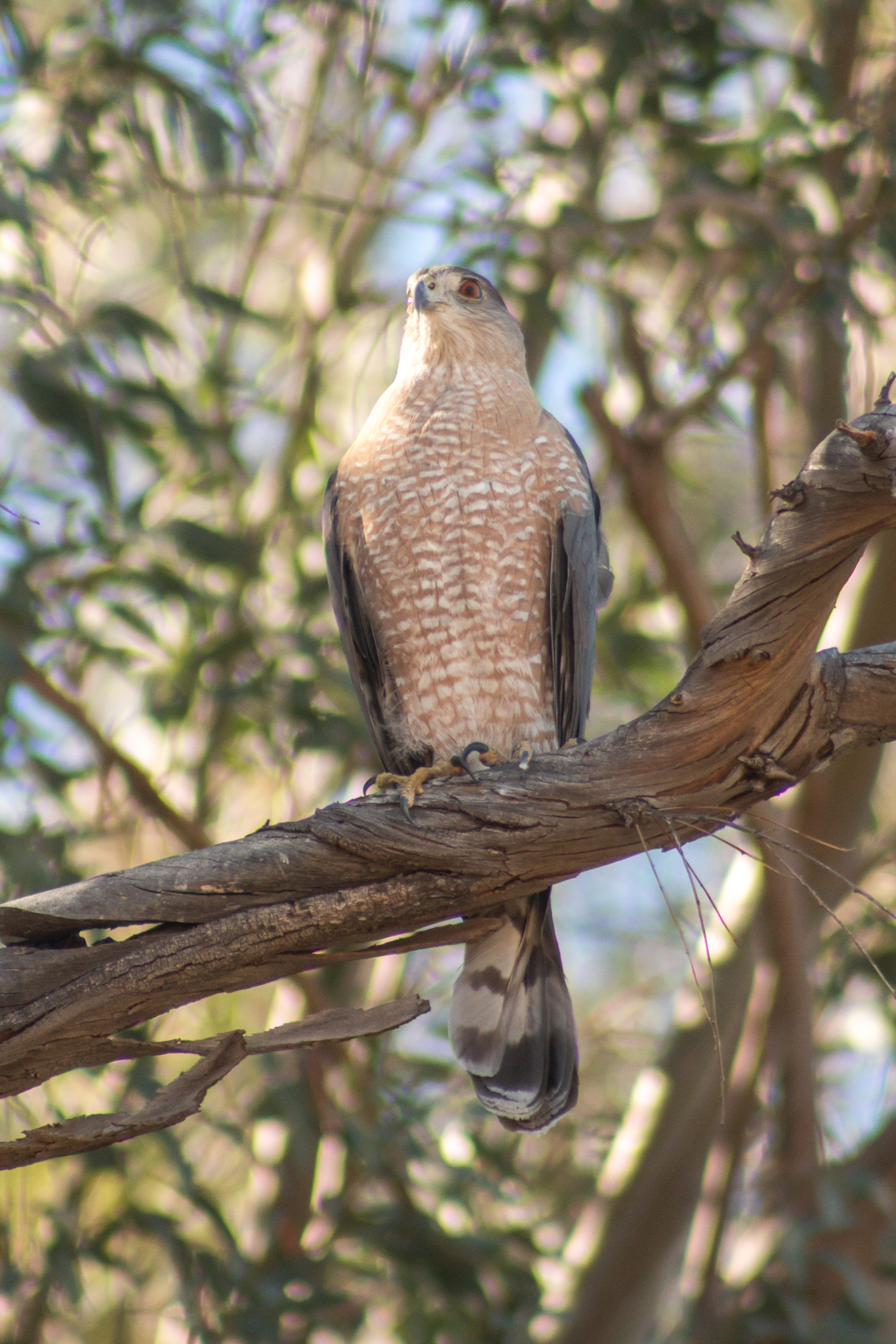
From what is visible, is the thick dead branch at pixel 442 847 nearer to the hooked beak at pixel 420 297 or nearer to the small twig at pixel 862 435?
the small twig at pixel 862 435

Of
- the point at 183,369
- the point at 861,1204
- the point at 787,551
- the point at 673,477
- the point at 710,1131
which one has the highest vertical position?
the point at 183,369

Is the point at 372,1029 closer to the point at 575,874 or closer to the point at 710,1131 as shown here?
the point at 575,874

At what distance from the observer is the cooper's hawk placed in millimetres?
3088

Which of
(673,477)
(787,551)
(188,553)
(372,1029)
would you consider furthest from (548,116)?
(372,1029)

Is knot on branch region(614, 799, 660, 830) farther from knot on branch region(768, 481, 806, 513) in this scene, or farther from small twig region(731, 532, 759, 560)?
knot on branch region(768, 481, 806, 513)

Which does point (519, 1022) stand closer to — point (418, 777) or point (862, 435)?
point (418, 777)

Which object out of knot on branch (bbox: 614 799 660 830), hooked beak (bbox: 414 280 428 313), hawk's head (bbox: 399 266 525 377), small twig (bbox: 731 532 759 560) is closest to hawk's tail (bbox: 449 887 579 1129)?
knot on branch (bbox: 614 799 660 830)

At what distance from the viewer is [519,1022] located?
2791 millimetres

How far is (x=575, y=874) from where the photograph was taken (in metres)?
2.30

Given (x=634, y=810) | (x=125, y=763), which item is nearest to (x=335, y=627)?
(x=125, y=763)

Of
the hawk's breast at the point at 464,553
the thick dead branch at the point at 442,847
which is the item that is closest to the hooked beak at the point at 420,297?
the hawk's breast at the point at 464,553

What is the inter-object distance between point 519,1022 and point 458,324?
1.80 meters

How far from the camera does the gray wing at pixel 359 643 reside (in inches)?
131

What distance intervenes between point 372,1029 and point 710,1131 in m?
2.82
